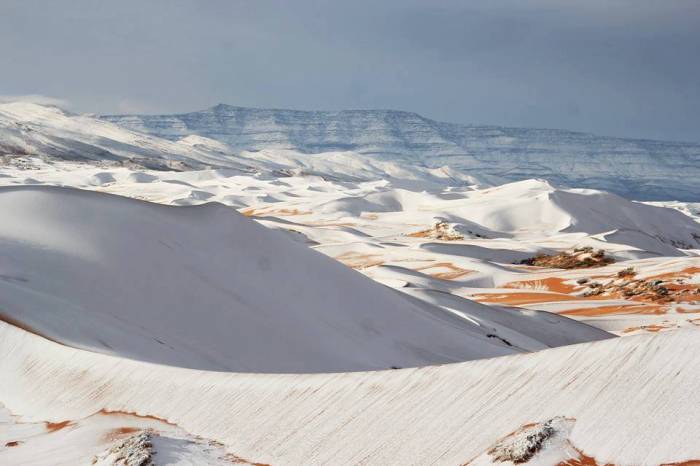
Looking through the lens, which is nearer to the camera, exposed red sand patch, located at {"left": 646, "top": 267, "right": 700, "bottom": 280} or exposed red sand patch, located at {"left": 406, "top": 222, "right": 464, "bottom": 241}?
exposed red sand patch, located at {"left": 646, "top": 267, "right": 700, "bottom": 280}

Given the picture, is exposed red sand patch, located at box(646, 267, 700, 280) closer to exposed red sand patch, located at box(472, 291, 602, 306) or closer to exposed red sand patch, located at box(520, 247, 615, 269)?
exposed red sand patch, located at box(472, 291, 602, 306)

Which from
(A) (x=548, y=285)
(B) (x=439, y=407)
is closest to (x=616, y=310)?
(A) (x=548, y=285)

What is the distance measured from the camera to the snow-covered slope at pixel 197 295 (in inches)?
583

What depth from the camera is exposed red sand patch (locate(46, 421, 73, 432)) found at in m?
9.28

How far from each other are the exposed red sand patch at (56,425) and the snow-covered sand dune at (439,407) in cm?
8

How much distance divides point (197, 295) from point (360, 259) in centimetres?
4974

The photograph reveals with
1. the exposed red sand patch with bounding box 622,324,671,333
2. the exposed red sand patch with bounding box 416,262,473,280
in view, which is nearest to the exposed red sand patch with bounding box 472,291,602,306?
the exposed red sand patch with bounding box 416,262,473,280

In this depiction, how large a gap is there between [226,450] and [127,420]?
5.64ft

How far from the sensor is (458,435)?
687cm

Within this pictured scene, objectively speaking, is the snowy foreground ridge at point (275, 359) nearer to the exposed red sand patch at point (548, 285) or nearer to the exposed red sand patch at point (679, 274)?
the exposed red sand patch at point (679, 274)

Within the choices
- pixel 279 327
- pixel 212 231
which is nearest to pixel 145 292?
pixel 279 327

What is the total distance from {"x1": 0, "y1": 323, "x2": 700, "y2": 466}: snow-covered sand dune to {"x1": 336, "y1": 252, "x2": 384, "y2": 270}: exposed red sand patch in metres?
55.3

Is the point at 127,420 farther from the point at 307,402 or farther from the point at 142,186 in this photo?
the point at 142,186

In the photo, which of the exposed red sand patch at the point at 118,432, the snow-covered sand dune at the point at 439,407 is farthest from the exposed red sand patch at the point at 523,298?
the exposed red sand patch at the point at 118,432
